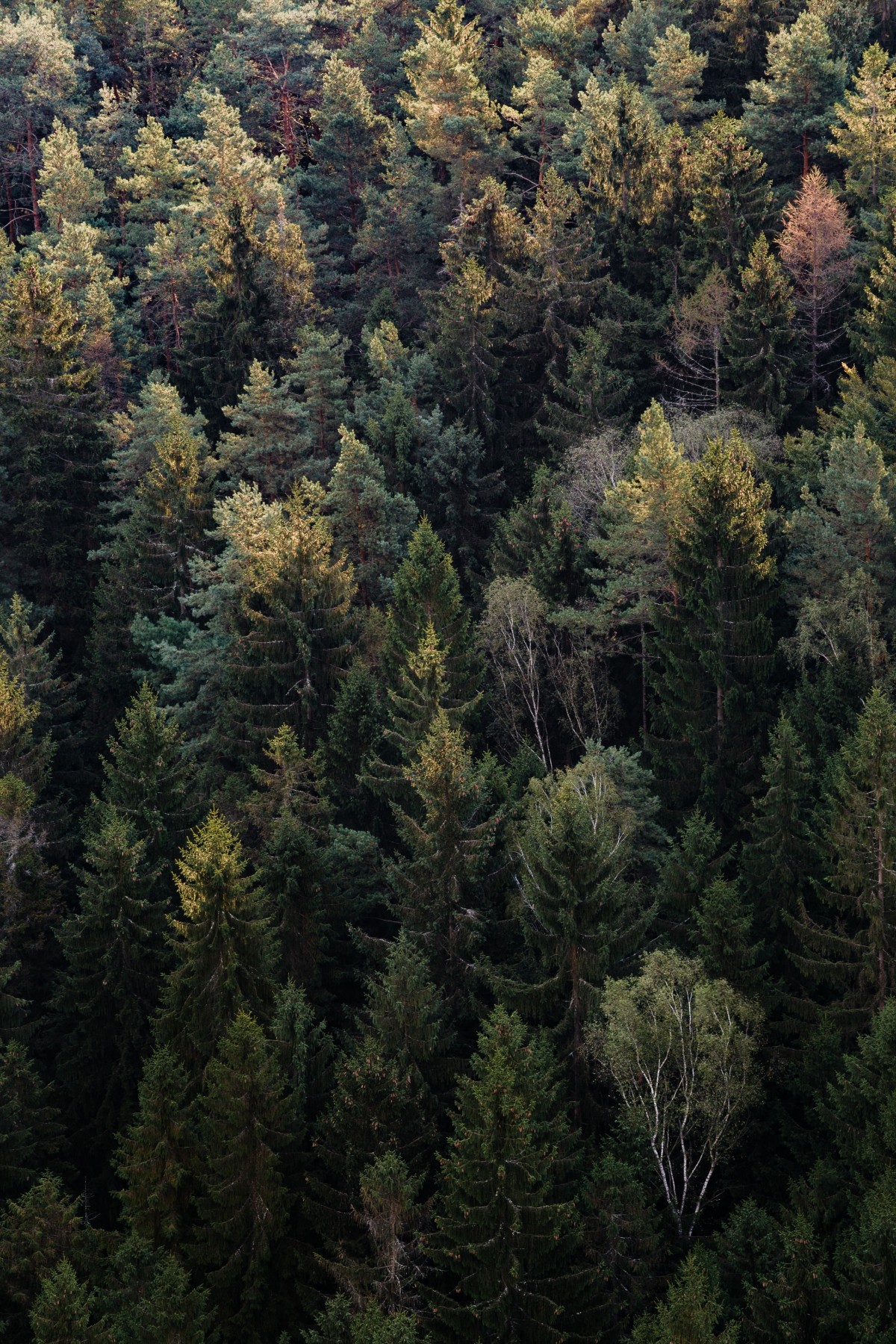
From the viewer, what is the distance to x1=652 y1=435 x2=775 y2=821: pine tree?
43750 millimetres

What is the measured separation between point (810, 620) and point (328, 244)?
42937 mm

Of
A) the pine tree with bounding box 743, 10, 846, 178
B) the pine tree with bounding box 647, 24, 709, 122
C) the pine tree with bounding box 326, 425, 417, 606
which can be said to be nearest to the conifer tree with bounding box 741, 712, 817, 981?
the pine tree with bounding box 326, 425, 417, 606

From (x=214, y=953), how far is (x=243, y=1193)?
253 inches

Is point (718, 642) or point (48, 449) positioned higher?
point (48, 449)

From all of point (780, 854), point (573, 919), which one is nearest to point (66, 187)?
point (780, 854)

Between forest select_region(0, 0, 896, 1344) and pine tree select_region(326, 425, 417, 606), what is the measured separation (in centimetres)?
21

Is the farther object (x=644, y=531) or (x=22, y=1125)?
(x=644, y=531)

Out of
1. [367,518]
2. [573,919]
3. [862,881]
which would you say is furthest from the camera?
[367,518]

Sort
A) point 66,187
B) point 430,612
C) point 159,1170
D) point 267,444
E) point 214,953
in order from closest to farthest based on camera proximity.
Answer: point 159,1170 → point 214,953 → point 430,612 → point 267,444 → point 66,187

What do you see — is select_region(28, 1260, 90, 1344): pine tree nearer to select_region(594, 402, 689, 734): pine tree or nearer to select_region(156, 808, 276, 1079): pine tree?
select_region(156, 808, 276, 1079): pine tree

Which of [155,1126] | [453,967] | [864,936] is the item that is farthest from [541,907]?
[155,1126]

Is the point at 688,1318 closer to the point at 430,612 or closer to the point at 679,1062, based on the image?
the point at 679,1062

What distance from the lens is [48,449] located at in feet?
206

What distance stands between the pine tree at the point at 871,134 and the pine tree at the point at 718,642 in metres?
22.7
